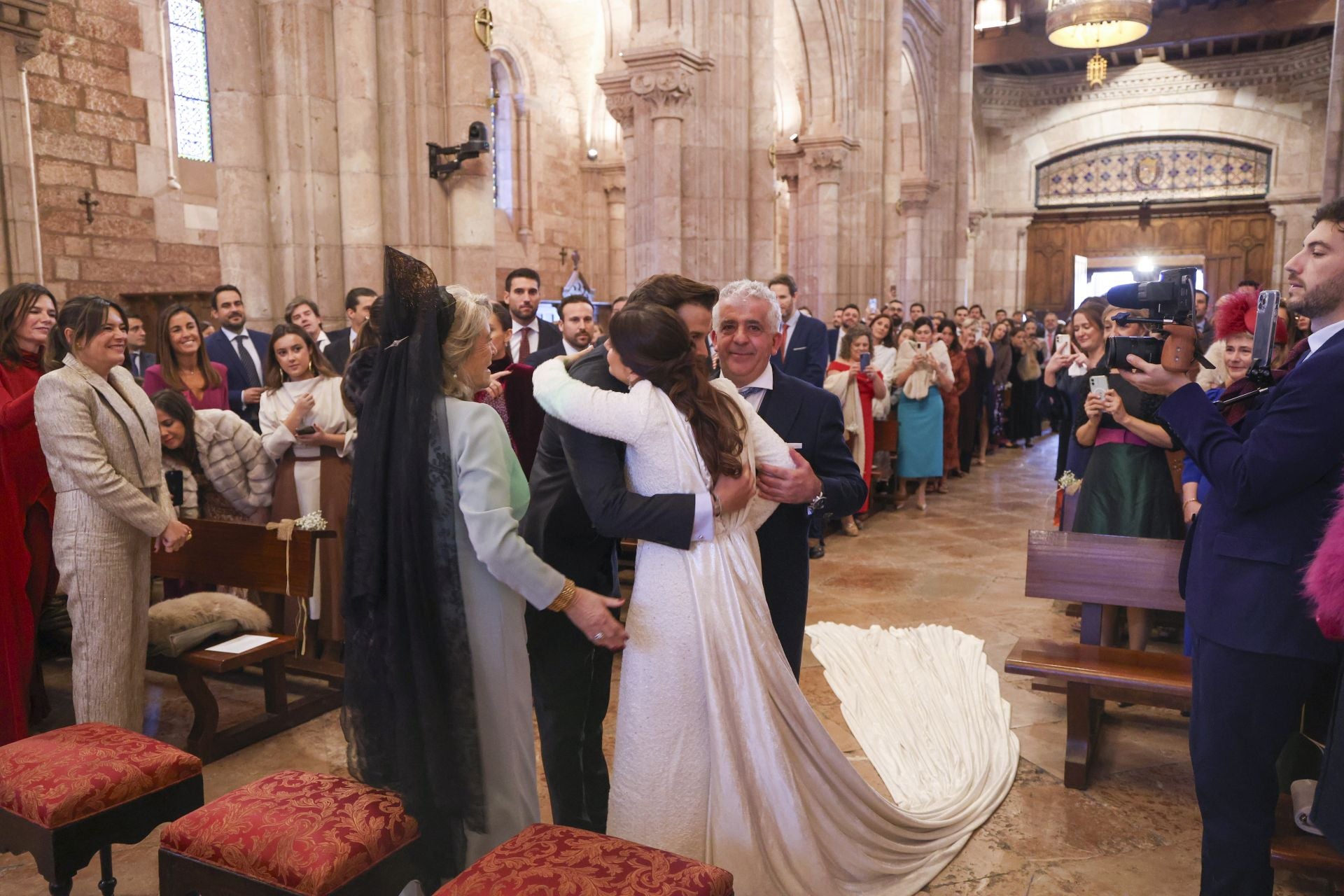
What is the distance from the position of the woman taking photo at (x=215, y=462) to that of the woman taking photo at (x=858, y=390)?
3892 mm

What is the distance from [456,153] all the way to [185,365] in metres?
2.52

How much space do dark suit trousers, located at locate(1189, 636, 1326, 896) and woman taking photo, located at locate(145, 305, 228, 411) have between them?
4.25 m

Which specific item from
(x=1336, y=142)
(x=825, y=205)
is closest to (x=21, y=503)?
(x=825, y=205)

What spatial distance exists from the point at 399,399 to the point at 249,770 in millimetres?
2206

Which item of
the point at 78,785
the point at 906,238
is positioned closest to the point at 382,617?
the point at 78,785

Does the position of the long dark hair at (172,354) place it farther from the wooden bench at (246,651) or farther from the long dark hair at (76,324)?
the long dark hair at (76,324)

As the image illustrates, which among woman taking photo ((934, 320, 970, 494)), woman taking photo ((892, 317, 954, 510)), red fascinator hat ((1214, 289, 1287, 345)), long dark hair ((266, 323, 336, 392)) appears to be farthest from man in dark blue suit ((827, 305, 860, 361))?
red fascinator hat ((1214, 289, 1287, 345))

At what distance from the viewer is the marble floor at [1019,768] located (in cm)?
279

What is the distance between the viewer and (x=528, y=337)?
545cm

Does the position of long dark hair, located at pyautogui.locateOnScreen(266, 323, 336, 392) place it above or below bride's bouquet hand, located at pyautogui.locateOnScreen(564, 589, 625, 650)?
above

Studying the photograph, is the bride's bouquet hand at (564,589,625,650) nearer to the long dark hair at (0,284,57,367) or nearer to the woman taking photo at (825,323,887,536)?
the long dark hair at (0,284,57,367)

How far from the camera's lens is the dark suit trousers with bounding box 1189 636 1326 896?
212 centimetres

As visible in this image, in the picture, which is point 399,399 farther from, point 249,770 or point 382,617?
point 249,770

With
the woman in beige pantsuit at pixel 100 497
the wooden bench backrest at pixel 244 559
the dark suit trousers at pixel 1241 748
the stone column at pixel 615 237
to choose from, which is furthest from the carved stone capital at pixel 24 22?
the stone column at pixel 615 237
